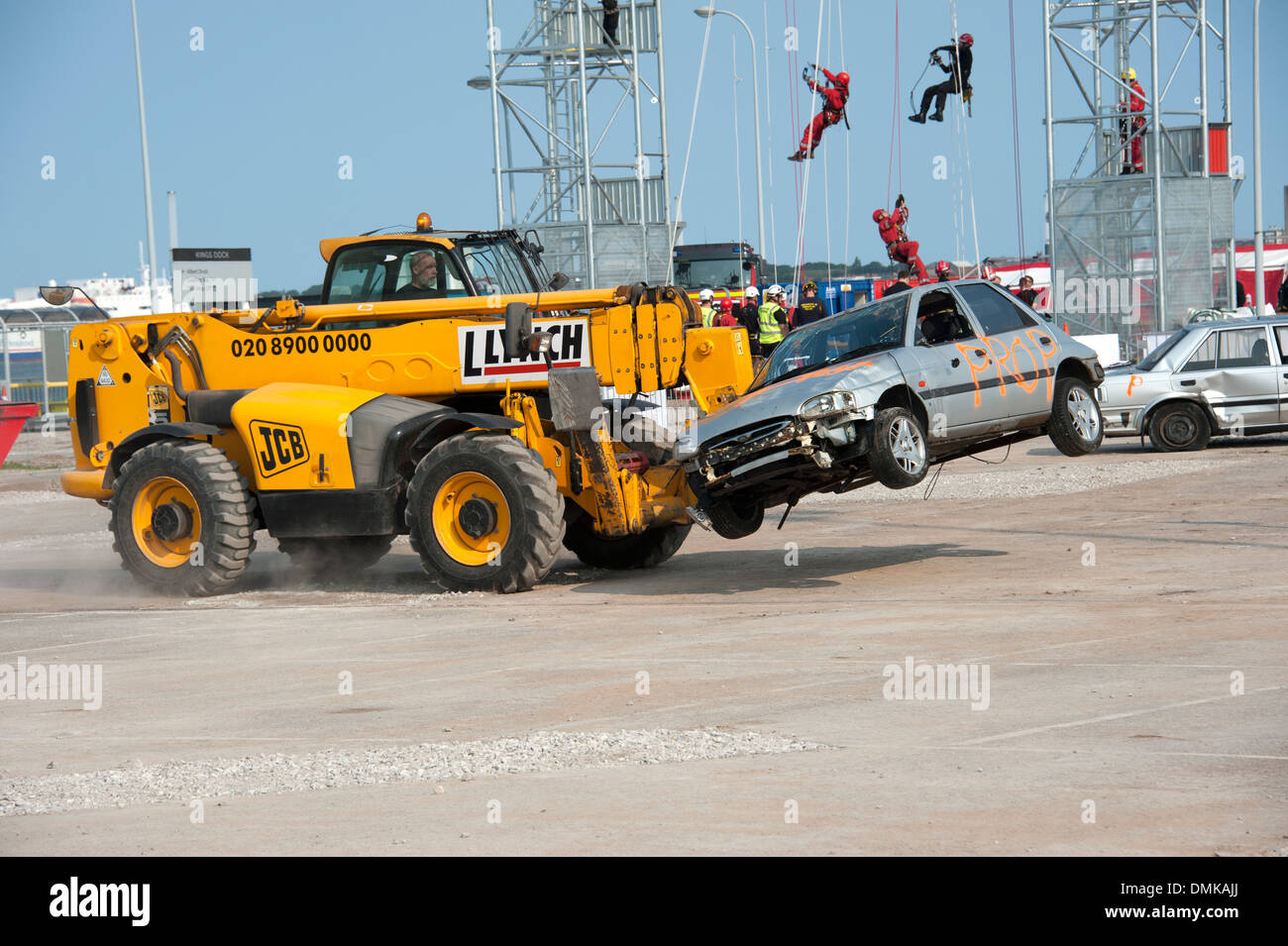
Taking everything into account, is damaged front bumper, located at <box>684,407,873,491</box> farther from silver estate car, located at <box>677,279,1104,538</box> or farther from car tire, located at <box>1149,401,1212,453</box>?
car tire, located at <box>1149,401,1212,453</box>

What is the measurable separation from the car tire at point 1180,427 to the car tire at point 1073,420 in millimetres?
8765

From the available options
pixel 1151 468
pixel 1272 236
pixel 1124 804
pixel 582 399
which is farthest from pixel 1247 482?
pixel 1272 236

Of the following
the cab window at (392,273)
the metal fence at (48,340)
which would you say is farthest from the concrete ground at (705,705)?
the metal fence at (48,340)

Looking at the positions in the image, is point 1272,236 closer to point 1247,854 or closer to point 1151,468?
point 1151,468

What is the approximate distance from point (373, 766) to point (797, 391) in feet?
17.0

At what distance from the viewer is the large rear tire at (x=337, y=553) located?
43.6 ft

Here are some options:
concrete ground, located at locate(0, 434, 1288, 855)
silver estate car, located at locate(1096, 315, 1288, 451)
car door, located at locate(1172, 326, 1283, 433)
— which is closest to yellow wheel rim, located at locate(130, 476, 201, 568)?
concrete ground, located at locate(0, 434, 1288, 855)

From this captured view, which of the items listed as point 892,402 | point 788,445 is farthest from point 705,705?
point 892,402

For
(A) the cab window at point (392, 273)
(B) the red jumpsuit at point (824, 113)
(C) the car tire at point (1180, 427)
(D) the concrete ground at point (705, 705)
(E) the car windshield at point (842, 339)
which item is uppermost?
(B) the red jumpsuit at point (824, 113)

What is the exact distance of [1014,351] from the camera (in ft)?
39.1

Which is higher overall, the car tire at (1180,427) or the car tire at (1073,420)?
the car tire at (1073,420)

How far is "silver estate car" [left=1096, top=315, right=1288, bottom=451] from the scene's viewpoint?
20.0 metres

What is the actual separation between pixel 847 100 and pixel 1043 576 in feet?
72.3

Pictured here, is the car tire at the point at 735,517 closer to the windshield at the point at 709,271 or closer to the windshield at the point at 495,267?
the windshield at the point at 495,267
